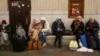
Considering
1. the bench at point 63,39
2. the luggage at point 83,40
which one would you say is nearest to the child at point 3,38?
the bench at point 63,39

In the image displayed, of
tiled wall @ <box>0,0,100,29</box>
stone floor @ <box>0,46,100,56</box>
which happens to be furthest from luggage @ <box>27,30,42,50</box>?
tiled wall @ <box>0,0,100,29</box>

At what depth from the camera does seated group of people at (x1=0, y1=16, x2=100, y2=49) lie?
11211mm

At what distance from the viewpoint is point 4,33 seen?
11359mm

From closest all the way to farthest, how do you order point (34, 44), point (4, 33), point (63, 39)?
point (34, 44) → point (4, 33) → point (63, 39)

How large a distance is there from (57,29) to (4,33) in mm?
2355

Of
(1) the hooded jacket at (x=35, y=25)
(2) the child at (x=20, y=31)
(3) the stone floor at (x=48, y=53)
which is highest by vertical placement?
(1) the hooded jacket at (x=35, y=25)

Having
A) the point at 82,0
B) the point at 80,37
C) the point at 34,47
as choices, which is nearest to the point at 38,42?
the point at 34,47

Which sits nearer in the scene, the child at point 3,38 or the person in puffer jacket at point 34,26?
the child at point 3,38

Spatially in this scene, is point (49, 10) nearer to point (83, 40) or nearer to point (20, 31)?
point (20, 31)

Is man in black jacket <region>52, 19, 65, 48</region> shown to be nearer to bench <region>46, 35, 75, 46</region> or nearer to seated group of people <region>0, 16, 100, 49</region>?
seated group of people <region>0, 16, 100, 49</region>

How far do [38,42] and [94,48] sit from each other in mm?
2357

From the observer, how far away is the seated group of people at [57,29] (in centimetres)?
1121

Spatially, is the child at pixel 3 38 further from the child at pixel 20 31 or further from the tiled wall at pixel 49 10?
the tiled wall at pixel 49 10

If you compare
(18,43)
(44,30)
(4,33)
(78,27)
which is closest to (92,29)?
(78,27)
